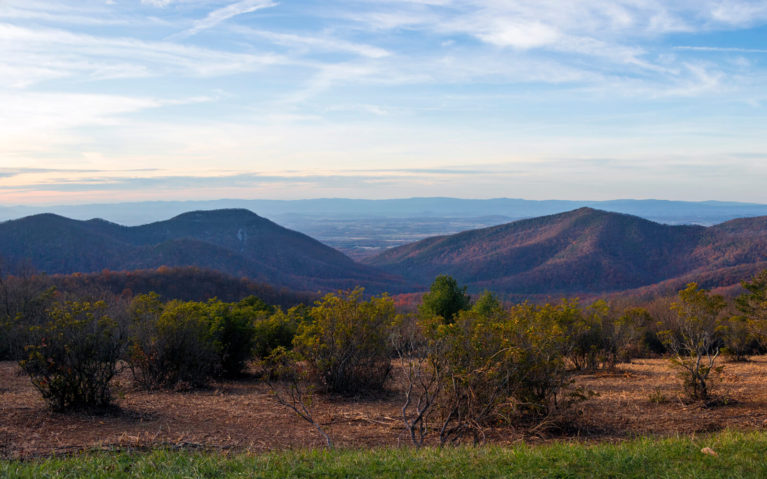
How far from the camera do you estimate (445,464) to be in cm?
498

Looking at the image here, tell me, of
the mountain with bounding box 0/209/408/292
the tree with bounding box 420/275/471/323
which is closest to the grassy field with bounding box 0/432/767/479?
the tree with bounding box 420/275/471/323

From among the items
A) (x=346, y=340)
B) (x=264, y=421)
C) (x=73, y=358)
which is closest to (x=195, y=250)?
(x=346, y=340)

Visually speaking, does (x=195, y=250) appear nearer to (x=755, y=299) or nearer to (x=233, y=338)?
(x=233, y=338)

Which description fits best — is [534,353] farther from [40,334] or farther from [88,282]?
[88,282]

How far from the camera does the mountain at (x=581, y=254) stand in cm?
9200

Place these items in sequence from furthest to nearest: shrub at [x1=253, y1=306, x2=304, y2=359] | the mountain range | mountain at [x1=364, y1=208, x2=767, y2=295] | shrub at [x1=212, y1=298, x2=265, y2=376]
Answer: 1. mountain at [x1=364, y1=208, x2=767, y2=295]
2. the mountain range
3. shrub at [x1=253, y1=306, x2=304, y2=359]
4. shrub at [x1=212, y1=298, x2=265, y2=376]

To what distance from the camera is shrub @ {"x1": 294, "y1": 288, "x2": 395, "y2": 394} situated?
10484 mm

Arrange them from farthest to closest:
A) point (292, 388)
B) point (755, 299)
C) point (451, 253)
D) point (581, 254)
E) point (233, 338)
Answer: point (451, 253)
point (581, 254)
point (755, 299)
point (233, 338)
point (292, 388)

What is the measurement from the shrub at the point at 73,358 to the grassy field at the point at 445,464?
262 centimetres

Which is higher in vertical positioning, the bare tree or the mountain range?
the bare tree

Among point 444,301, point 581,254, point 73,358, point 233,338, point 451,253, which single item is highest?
point 73,358

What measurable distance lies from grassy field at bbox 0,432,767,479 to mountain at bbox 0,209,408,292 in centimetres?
6558

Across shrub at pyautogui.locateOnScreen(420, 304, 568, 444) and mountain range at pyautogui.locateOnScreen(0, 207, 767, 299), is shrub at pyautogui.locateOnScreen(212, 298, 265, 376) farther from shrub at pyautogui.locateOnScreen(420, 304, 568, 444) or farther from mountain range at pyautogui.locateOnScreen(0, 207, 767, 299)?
mountain range at pyautogui.locateOnScreen(0, 207, 767, 299)

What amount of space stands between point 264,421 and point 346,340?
104 inches
